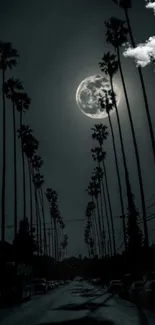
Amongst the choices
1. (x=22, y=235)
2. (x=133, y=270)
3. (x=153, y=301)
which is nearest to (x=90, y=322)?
(x=153, y=301)

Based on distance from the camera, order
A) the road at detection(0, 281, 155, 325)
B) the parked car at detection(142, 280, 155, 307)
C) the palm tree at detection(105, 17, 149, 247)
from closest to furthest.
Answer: the road at detection(0, 281, 155, 325)
the parked car at detection(142, 280, 155, 307)
the palm tree at detection(105, 17, 149, 247)

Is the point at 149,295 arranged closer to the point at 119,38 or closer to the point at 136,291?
the point at 136,291

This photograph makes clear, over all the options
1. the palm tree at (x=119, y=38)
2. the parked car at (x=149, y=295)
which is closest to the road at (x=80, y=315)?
the parked car at (x=149, y=295)

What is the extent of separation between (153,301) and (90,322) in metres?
8.01

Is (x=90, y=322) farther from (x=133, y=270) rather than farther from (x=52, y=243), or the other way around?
(x=52, y=243)

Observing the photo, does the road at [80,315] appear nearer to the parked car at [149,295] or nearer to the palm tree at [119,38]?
the parked car at [149,295]

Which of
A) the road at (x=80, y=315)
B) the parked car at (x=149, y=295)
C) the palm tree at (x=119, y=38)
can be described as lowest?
the road at (x=80, y=315)

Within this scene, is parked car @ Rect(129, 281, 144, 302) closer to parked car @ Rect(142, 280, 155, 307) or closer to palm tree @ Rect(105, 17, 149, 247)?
parked car @ Rect(142, 280, 155, 307)

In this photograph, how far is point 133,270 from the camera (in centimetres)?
5778

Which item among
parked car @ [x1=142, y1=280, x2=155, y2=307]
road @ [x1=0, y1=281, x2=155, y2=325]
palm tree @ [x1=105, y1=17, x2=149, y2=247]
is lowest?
road @ [x1=0, y1=281, x2=155, y2=325]

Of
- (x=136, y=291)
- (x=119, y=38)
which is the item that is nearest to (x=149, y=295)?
(x=136, y=291)

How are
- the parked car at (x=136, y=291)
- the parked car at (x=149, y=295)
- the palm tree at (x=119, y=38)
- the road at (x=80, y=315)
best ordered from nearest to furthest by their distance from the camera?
1. the road at (x=80, y=315)
2. the parked car at (x=149, y=295)
3. the parked car at (x=136, y=291)
4. the palm tree at (x=119, y=38)

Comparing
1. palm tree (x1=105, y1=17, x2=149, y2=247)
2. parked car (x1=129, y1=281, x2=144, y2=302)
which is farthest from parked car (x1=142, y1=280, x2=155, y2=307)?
palm tree (x1=105, y1=17, x2=149, y2=247)

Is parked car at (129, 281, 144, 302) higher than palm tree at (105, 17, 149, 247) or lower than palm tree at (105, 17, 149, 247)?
lower
